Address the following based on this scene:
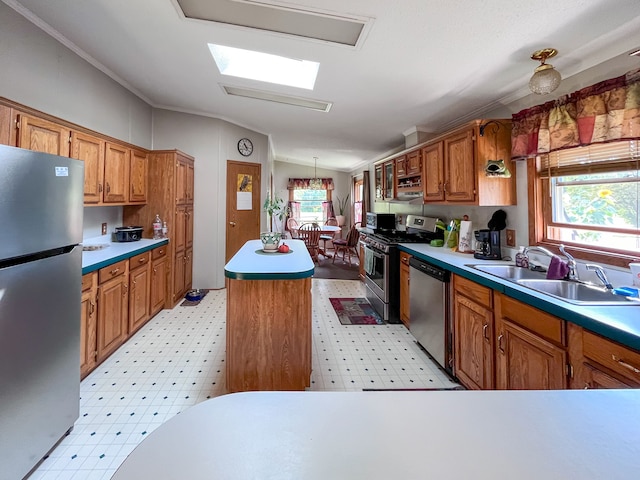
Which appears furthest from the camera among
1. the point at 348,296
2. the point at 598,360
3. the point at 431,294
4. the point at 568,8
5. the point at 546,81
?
the point at 348,296

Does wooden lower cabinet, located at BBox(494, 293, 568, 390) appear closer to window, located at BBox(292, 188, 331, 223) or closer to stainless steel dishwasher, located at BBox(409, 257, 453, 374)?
stainless steel dishwasher, located at BBox(409, 257, 453, 374)

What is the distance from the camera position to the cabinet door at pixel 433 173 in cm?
281

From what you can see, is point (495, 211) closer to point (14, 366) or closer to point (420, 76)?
point (420, 76)

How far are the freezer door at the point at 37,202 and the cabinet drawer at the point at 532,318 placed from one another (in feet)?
7.73

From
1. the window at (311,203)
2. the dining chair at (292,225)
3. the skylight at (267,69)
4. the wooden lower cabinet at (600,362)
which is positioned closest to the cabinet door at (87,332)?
the skylight at (267,69)

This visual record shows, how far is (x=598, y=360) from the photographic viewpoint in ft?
3.78

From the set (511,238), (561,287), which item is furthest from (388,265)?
(561,287)

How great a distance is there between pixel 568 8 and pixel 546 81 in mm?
360

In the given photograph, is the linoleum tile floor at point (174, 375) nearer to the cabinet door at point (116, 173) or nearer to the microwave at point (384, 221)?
the cabinet door at point (116, 173)

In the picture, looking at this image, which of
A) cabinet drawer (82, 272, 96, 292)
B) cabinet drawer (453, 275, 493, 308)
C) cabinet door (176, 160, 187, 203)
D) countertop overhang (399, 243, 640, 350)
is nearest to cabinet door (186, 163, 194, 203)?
cabinet door (176, 160, 187, 203)

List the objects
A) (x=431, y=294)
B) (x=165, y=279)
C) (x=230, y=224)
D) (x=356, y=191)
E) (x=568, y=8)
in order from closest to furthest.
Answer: (x=568, y=8), (x=431, y=294), (x=165, y=279), (x=230, y=224), (x=356, y=191)

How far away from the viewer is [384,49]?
203 centimetres

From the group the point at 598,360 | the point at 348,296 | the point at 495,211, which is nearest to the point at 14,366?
the point at 598,360

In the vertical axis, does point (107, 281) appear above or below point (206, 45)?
below
